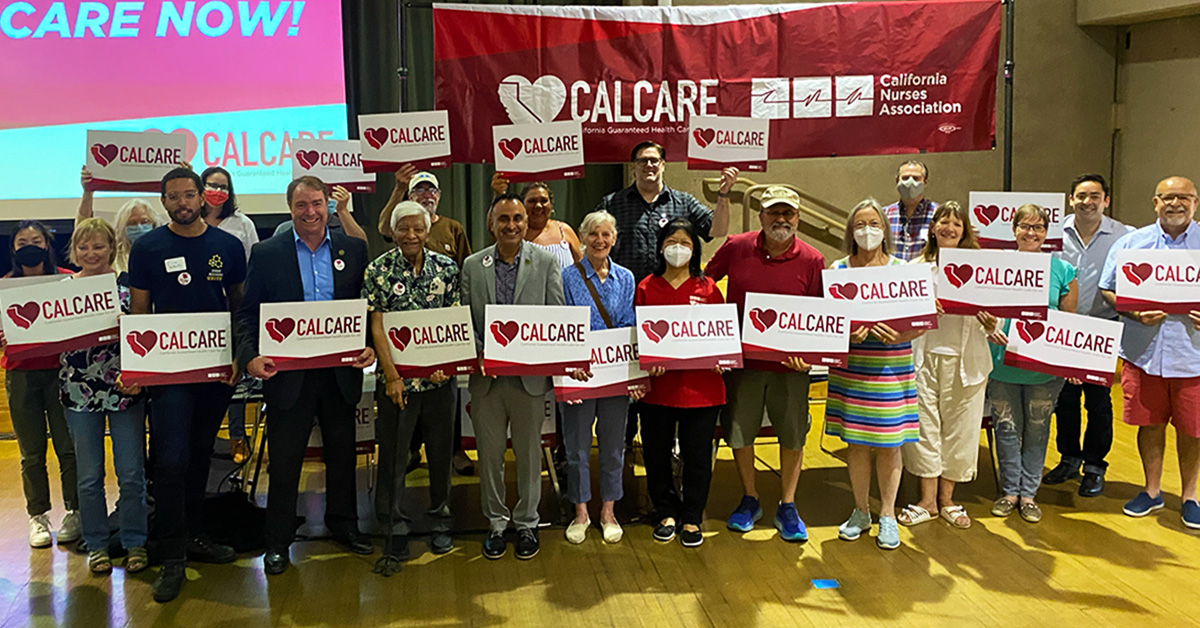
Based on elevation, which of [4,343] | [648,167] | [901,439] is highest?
[648,167]

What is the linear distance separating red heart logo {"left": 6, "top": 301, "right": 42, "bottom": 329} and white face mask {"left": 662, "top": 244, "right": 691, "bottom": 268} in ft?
8.45

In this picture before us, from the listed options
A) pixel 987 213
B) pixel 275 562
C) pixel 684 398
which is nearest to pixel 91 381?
pixel 275 562

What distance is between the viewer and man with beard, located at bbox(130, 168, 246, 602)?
12.0 ft

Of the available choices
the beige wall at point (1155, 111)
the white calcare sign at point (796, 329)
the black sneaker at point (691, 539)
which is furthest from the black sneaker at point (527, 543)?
the beige wall at point (1155, 111)

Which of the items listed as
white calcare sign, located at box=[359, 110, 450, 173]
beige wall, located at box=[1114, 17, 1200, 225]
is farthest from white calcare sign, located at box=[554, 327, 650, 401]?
beige wall, located at box=[1114, 17, 1200, 225]

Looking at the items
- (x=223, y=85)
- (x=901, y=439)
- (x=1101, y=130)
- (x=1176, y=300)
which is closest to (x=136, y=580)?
(x=901, y=439)

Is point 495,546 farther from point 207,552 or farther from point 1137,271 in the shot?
point 1137,271

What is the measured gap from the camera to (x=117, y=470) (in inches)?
155

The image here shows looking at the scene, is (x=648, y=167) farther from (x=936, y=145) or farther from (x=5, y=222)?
(x=5, y=222)

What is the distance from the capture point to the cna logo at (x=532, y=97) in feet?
16.8

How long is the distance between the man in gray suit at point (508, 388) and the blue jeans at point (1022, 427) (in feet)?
7.54

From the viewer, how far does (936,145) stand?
545 cm

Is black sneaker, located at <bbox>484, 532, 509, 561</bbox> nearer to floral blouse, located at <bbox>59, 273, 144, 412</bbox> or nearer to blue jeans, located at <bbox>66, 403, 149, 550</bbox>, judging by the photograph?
blue jeans, located at <bbox>66, 403, 149, 550</bbox>

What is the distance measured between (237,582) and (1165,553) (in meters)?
4.06
